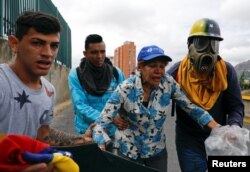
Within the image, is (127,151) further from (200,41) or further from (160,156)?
(200,41)

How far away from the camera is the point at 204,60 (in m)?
2.85

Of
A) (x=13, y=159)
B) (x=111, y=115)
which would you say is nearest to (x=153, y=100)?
(x=111, y=115)

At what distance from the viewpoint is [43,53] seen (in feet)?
6.39

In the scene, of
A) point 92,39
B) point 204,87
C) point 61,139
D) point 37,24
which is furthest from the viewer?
point 92,39

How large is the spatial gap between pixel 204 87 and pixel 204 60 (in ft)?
0.76

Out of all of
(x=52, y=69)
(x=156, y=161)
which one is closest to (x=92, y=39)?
(x=156, y=161)

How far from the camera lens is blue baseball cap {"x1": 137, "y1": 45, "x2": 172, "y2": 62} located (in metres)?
2.79

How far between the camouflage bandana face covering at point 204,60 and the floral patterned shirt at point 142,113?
206 millimetres

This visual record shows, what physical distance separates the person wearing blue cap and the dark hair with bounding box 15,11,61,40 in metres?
0.92

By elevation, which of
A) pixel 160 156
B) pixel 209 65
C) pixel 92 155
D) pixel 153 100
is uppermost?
pixel 209 65

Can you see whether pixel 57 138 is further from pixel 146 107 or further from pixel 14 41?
pixel 146 107

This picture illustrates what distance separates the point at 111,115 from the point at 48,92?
70 centimetres

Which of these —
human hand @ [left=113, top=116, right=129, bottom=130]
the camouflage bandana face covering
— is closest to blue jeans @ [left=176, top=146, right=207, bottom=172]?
human hand @ [left=113, top=116, right=129, bottom=130]

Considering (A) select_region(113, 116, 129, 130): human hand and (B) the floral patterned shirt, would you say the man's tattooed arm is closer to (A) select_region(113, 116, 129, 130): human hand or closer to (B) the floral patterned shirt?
(B) the floral patterned shirt
